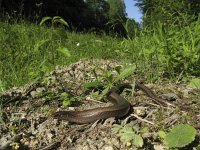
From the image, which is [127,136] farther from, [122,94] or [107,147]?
[122,94]

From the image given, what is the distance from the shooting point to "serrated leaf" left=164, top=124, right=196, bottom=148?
279 cm

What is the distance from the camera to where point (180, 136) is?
9.39ft

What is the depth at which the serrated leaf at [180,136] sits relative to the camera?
279cm

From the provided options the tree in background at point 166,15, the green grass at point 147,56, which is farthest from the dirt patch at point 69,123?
the tree in background at point 166,15

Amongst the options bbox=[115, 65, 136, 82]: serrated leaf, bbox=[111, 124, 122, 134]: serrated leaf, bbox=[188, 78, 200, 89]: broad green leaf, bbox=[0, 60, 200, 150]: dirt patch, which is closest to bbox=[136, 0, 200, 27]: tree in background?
bbox=[188, 78, 200, 89]: broad green leaf

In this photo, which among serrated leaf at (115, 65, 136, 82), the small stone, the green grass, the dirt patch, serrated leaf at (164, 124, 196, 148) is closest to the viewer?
serrated leaf at (164, 124, 196, 148)

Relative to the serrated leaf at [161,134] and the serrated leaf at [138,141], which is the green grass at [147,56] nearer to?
the serrated leaf at [161,134]

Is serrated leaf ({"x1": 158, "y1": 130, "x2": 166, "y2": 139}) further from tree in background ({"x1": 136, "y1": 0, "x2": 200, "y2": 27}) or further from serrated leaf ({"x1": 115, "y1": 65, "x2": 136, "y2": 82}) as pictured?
tree in background ({"x1": 136, "y1": 0, "x2": 200, "y2": 27})

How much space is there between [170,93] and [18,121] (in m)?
1.40

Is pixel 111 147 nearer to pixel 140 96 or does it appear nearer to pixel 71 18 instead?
pixel 140 96

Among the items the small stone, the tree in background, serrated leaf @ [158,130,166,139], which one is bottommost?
the small stone

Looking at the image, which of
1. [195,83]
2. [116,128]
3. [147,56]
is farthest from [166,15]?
[116,128]

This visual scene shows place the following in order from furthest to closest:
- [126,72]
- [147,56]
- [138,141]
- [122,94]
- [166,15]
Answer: [166,15] < [147,56] < [126,72] < [122,94] < [138,141]

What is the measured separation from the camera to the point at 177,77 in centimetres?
450
